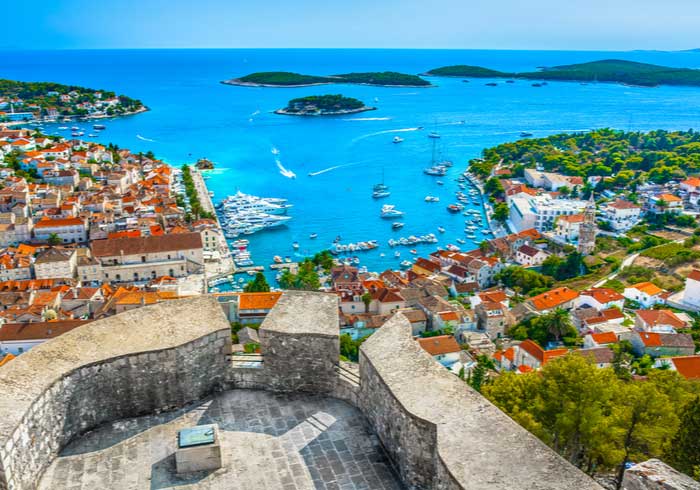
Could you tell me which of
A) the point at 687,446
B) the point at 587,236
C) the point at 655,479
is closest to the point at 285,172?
the point at 587,236

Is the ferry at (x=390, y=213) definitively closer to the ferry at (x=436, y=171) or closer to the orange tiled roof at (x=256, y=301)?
the ferry at (x=436, y=171)

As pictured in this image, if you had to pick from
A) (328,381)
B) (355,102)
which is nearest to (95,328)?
(328,381)

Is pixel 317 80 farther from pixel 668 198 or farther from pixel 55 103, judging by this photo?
pixel 668 198

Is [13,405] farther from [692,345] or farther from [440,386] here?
[692,345]

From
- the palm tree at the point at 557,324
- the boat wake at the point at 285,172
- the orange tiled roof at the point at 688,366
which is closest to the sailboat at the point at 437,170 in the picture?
the boat wake at the point at 285,172

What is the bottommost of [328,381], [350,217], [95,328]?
[350,217]
